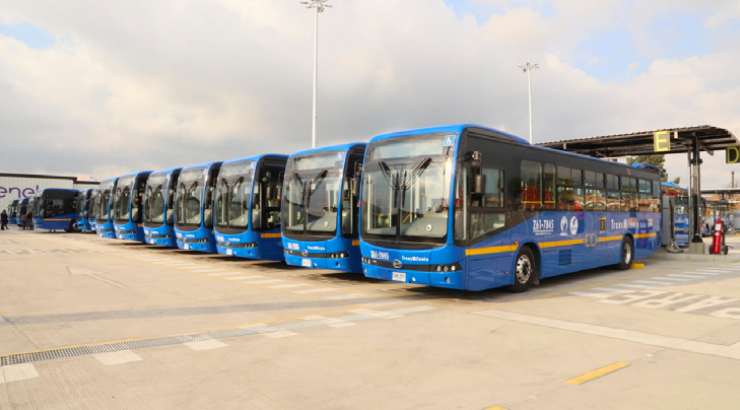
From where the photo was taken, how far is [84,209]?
39.8m

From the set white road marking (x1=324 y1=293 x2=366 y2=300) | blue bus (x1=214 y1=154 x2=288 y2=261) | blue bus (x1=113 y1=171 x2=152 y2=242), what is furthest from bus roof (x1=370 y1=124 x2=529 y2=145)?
blue bus (x1=113 y1=171 x2=152 y2=242)

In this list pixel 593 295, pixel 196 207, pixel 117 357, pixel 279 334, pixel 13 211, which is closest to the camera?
pixel 117 357

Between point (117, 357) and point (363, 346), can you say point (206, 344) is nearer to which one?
point (117, 357)

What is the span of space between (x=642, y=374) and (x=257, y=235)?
1257 cm

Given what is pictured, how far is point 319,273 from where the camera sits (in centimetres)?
1595

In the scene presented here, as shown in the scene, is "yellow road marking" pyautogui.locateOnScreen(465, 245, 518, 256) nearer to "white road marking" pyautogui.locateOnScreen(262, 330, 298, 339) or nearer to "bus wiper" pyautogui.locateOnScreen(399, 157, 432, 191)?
"bus wiper" pyautogui.locateOnScreen(399, 157, 432, 191)

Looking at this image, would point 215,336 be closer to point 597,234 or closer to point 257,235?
point 257,235

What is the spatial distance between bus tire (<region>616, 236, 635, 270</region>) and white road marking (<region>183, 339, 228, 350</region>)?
13442 mm

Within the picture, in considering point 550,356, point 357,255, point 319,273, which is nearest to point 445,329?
point 550,356

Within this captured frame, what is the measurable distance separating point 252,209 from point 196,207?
4.20m

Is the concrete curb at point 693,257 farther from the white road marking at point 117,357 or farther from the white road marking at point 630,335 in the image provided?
the white road marking at point 117,357

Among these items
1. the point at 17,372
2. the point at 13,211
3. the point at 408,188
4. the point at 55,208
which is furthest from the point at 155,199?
the point at 13,211

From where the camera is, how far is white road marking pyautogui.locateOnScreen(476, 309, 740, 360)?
263 inches

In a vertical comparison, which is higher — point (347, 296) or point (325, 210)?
point (325, 210)
